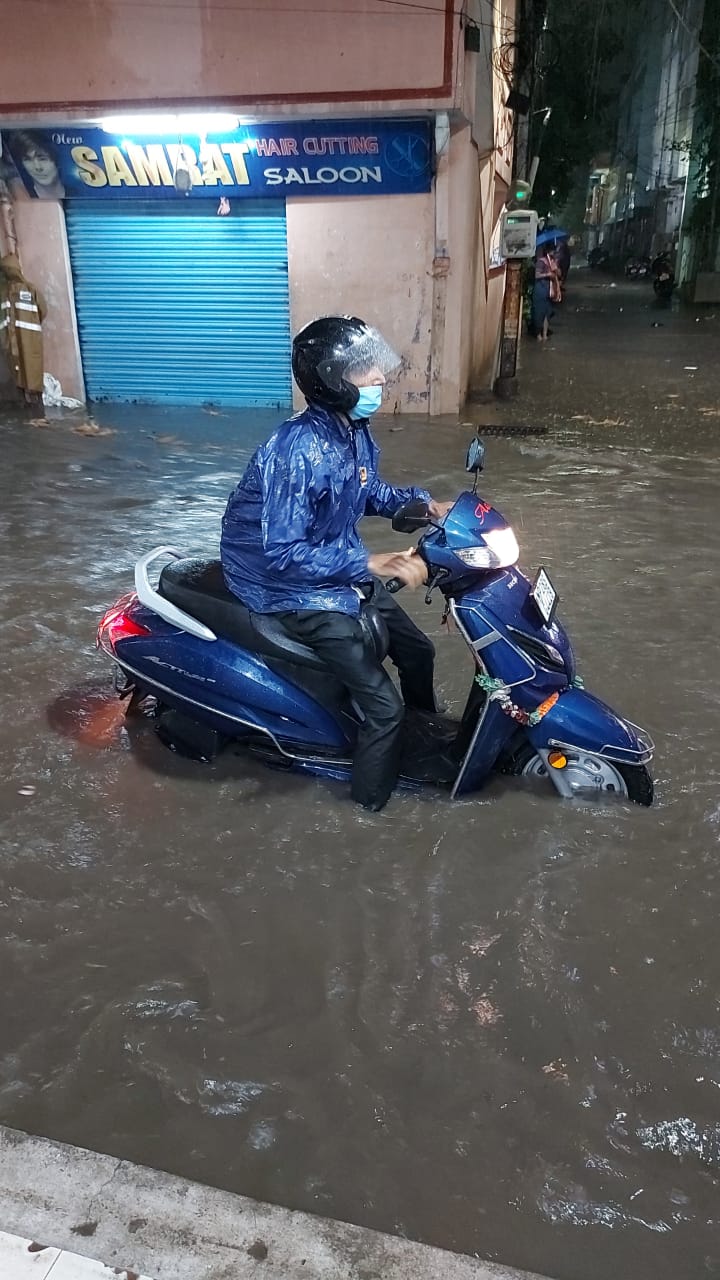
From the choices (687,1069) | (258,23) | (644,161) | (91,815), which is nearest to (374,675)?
(91,815)

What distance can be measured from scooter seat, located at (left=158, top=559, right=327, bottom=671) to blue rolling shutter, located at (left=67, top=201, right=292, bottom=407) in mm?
8084

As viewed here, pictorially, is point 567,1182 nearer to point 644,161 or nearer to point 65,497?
point 65,497

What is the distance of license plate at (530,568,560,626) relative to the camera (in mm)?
3119

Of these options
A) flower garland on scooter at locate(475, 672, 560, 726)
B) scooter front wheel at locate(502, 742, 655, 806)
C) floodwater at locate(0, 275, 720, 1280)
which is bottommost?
floodwater at locate(0, 275, 720, 1280)

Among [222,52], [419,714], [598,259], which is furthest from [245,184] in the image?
[598,259]

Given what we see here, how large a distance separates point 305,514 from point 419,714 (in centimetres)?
115

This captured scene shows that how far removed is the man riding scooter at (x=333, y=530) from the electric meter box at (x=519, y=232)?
29.0 feet

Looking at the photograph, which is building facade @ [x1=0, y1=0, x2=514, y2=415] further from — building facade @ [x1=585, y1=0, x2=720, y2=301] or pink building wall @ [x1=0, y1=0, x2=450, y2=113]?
building facade @ [x1=585, y1=0, x2=720, y2=301]

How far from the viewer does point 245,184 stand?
10.5 metres

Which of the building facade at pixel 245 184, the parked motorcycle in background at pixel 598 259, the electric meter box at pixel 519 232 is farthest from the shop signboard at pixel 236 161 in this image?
the parked motorcycle in background at pixel 598 259

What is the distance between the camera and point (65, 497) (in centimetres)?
764

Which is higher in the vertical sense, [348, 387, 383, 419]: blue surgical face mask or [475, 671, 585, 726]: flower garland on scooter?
[348, 387, 383, 419]: blue surgical face mask

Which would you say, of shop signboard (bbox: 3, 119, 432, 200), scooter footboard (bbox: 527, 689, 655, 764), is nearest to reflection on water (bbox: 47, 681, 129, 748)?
scooter footboard (bbox: 527, 689, 655, 764)

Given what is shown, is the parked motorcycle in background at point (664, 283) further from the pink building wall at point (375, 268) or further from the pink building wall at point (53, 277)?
the pink building wall at point (53, 277)
